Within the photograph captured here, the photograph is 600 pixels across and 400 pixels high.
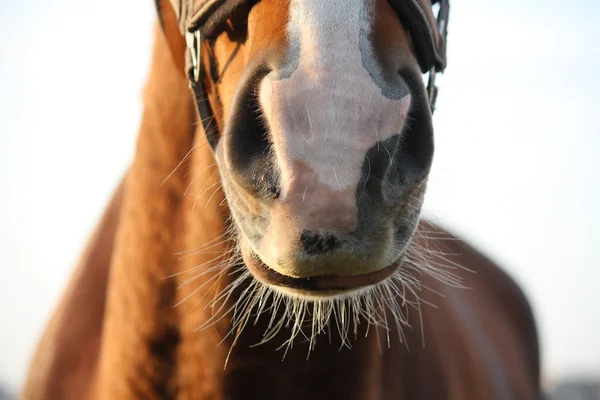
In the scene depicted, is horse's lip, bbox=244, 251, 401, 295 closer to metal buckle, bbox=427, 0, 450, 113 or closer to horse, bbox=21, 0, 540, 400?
horse, bbox=21, 0, 540, 400

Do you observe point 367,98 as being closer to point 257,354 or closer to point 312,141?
point 312,141

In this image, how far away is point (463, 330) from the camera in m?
3.03

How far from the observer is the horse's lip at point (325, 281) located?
1.43 m

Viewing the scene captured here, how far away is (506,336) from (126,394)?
2.72 metres

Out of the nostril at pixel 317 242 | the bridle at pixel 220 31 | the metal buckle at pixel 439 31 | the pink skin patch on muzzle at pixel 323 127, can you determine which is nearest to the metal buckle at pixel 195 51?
the bridle at pixel 220 31

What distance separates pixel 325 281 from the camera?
1.43 m

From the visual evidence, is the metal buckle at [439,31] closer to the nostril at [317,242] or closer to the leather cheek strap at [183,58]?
the leather cheek strap at [183,58]

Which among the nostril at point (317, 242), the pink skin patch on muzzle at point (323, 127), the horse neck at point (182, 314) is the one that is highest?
the pink skin patch on muzzle at point (323, 127)

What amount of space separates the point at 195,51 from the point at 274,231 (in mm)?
819

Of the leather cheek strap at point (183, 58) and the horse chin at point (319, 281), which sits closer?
the horse chin at point (319, 281)

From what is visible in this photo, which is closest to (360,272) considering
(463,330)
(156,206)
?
(156,206)

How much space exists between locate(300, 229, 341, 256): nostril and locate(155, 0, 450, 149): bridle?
2.24ft

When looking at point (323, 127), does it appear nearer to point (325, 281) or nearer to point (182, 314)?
point (325, 281)

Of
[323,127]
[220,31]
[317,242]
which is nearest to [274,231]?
[317,242]
